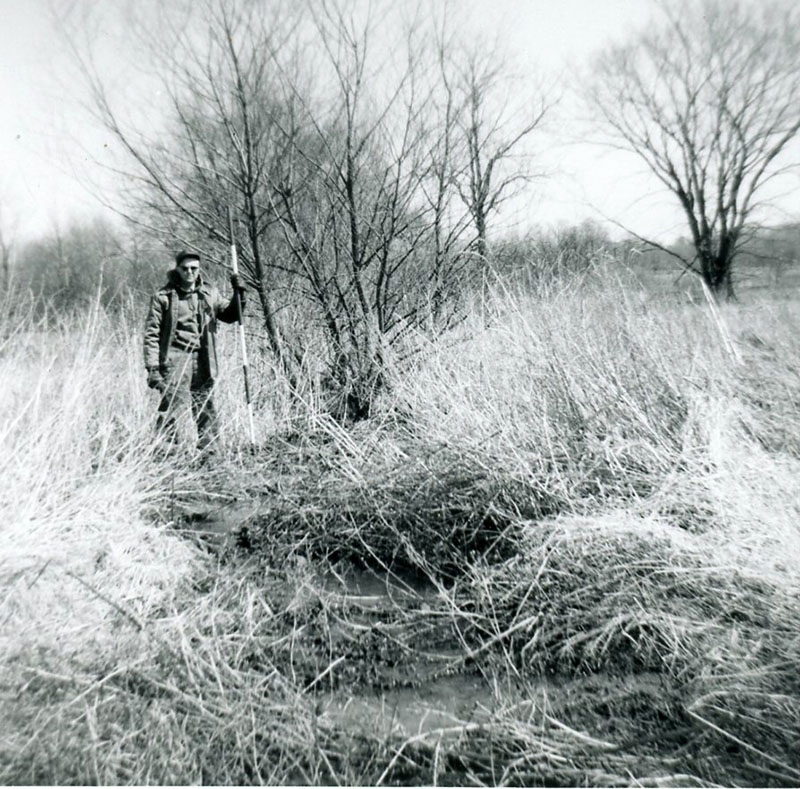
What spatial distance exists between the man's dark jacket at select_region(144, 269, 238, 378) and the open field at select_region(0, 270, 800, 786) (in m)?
0.52

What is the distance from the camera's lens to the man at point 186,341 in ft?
13.8

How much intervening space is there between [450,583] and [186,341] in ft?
9.03

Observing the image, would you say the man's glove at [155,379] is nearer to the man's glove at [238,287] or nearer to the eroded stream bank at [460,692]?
the man's glove at [238,287]

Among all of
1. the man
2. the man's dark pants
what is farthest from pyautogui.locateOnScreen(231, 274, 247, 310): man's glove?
the man's dark pants

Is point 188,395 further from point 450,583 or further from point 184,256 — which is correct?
point 450,583

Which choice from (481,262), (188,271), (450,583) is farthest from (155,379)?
(481,262)

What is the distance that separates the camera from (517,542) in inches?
104

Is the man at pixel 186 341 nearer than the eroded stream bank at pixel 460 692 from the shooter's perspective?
No

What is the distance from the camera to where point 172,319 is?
427cm

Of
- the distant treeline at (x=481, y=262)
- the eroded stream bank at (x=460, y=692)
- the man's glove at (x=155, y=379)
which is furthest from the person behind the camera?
the distant treeline at (x=481, y=262)

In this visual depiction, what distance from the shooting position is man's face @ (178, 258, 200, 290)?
4.26m

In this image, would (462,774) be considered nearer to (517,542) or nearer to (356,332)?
(517,542)

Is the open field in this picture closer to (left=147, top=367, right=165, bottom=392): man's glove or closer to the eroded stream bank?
the eroded stream bank

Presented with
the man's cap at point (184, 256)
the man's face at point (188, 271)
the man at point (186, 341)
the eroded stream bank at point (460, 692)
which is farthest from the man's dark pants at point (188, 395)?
the eroded stream bank at point (460, 692)
